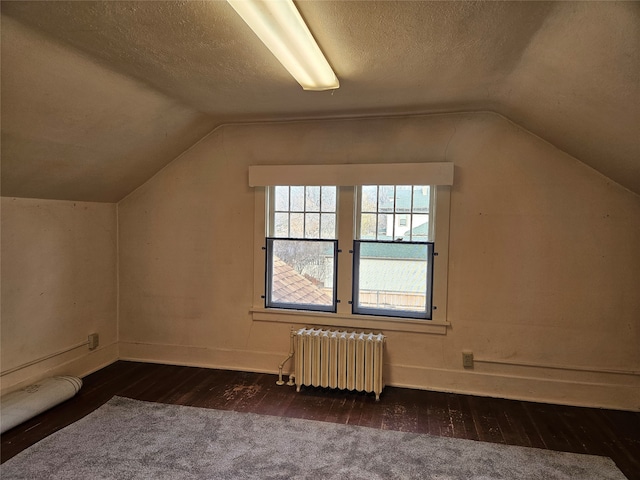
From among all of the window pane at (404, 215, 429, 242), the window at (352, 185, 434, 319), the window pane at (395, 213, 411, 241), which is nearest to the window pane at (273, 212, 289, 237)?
the window at (352, 185, 434, 319)

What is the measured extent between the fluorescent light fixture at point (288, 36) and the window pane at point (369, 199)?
4.06 feet

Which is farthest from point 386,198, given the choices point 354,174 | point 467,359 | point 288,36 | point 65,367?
point 65,367

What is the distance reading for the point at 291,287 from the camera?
3.67 metres

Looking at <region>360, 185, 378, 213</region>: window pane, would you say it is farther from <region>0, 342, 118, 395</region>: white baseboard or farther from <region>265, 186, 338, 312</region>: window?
<region>0, 342, 118, 395</region>: white baseboard

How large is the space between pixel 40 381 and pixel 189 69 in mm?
2823

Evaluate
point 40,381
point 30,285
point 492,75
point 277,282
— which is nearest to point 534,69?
point 492,75

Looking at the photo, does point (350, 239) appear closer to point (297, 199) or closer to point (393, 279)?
point (393, 279)

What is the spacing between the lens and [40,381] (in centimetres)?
310

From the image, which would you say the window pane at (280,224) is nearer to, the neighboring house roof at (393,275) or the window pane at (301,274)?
the window pane at (301,274)

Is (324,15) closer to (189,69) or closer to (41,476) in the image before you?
(189,69)

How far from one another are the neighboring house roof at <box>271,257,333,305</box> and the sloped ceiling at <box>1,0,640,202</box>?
4.81 ft

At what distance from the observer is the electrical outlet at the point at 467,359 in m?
A: 3.25

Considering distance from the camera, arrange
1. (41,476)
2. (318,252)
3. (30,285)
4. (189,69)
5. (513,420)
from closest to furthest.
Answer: (41,476) → (189,69) → (513,420) → (30,285) → (318,252)

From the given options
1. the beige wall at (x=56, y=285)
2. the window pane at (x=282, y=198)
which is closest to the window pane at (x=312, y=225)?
the window pane at (x=282, y=198)
